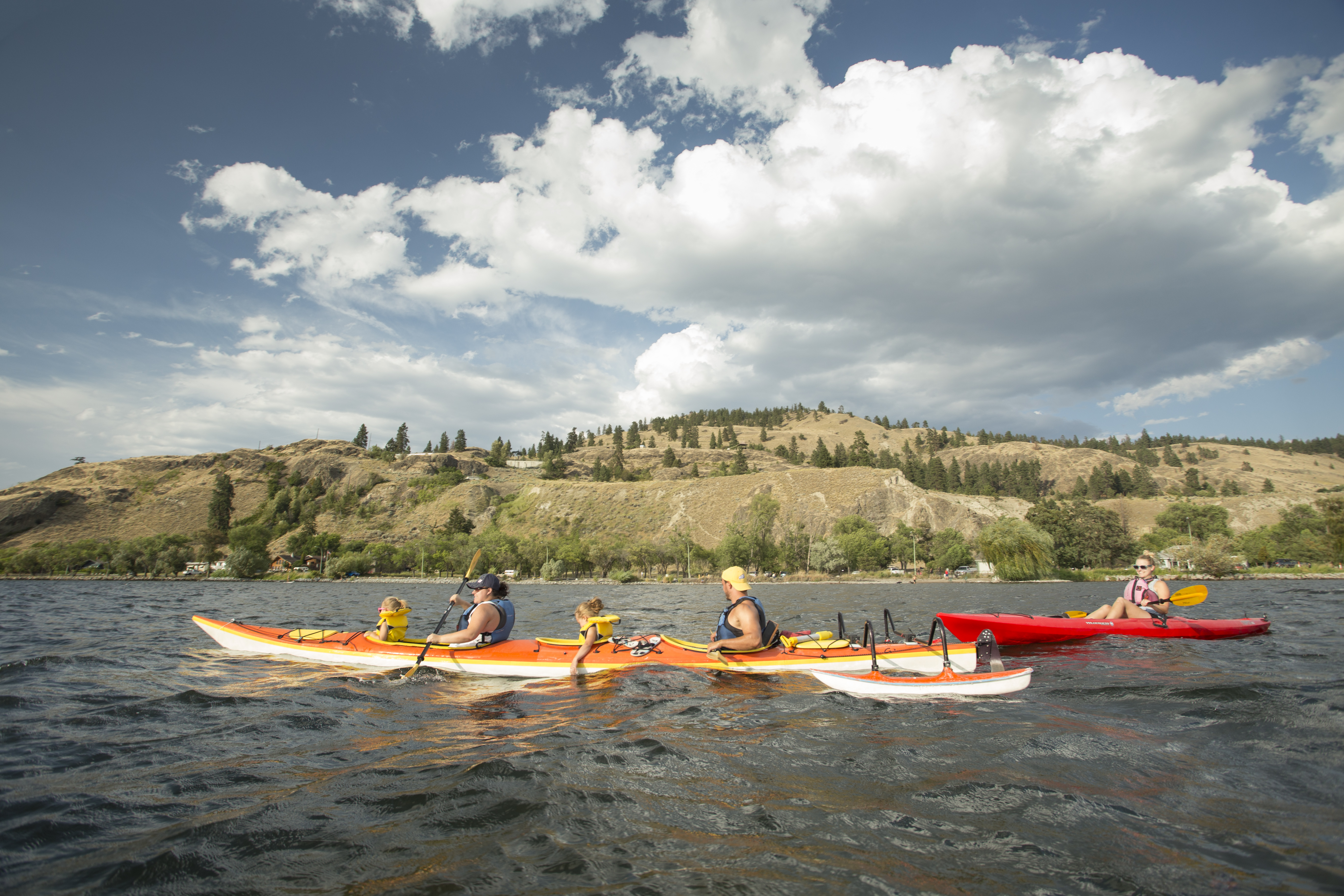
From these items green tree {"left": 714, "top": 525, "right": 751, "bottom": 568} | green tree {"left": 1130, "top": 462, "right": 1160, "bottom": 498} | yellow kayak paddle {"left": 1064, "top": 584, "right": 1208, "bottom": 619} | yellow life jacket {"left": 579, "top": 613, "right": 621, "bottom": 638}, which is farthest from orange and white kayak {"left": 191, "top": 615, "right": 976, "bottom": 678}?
green tree {"left": 1130, "top": 462, "right": 1160, "bottom": 498}

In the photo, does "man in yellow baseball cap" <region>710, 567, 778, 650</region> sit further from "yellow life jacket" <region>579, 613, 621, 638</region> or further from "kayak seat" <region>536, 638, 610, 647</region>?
"kayak seat" <region>536, 638, 610, 647</region>

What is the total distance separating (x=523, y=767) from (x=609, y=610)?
117ft

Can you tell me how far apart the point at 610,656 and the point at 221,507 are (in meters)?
154

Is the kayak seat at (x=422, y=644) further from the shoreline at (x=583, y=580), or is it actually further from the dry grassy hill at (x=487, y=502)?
the dry grassy hill at (x=487, y=502)

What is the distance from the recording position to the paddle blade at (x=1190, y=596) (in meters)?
17.3

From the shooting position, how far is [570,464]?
196 metres

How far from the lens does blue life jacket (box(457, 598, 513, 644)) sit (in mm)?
11617

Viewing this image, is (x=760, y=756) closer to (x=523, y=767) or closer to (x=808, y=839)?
(x=808, y=839)

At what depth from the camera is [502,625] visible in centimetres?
1177

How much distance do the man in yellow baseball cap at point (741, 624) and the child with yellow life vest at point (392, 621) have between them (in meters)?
6.26

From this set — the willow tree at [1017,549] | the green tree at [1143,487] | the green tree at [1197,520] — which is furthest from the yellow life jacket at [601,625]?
the green tree at [1143,487]

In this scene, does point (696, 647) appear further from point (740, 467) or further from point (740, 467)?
point (740, 467)

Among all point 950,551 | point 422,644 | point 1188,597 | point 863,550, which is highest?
point 1188,597

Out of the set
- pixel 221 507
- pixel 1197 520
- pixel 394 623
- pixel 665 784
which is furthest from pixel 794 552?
pixel 221 507
